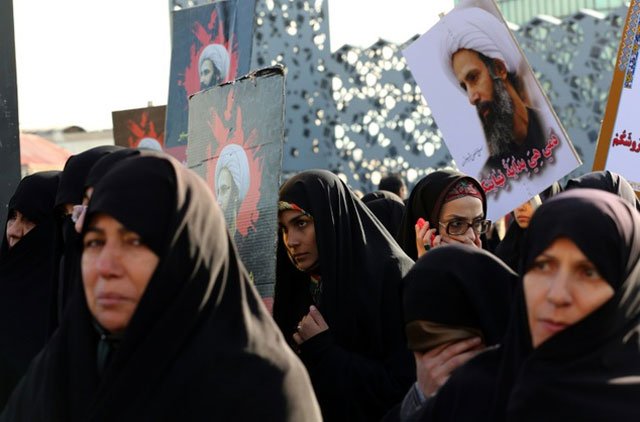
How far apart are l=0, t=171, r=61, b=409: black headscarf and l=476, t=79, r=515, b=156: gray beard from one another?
1609mm

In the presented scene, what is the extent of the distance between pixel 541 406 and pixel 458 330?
1.62 feet

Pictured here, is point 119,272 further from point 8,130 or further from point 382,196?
point 382,196

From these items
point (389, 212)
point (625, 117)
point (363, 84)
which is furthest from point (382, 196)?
point (363, 84)

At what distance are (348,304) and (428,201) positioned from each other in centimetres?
63

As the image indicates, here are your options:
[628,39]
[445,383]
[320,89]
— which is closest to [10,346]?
[445,383]

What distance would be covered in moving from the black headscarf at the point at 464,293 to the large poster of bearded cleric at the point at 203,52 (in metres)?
2.05

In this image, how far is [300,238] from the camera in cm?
393

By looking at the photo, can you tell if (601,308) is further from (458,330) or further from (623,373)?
(458,330)

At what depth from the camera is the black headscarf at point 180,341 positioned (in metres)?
2.40

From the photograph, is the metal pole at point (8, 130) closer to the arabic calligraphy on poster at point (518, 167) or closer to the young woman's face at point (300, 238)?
the young woman's face at point (300, 238)

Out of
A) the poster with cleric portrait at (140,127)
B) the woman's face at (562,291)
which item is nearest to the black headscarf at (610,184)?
the woman's face at (562,291)

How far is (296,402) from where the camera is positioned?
8.14ft

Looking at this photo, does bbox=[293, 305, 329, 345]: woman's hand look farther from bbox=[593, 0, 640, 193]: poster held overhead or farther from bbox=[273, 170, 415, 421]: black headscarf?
bbox=[593, 0, 640, 193]: poster held overhead

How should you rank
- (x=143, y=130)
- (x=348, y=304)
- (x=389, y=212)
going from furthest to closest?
1. (x=143, y=130)
2. (x=389, y=212)
3. (x=348, y=304)
